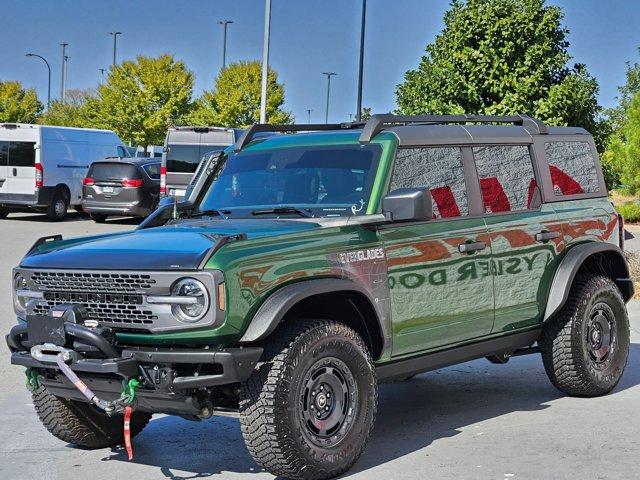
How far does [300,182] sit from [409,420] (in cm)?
181

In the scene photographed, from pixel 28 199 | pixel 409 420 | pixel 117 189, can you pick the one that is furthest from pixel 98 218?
pixel 409 420

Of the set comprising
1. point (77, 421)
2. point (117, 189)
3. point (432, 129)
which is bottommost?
point (77, 421)

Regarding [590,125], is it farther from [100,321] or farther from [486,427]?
[100,321]

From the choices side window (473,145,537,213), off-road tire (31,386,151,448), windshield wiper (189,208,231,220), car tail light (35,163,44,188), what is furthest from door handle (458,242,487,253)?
car tail light (35,163,44,188)

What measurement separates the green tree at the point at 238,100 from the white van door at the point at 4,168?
36.6m

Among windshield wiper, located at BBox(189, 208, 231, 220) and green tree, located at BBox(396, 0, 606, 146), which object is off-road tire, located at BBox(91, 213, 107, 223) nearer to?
green tree, located at BBox(396, 0, 606, 146)

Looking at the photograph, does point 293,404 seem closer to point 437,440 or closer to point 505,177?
point 437,440

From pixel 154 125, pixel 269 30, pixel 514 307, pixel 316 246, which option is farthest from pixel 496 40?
pixel 154 125

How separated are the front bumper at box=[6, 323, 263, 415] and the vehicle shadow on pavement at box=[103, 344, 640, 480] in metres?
0.74

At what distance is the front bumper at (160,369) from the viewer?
549 cm

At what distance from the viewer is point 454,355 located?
6.99m

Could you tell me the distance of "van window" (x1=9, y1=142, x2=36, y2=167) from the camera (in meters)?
27.7

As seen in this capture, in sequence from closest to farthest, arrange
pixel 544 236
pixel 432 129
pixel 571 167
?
pixel 432 129, pixel 544 236, pixel 571 167

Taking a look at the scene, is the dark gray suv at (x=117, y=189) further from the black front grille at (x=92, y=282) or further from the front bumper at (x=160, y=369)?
the front bumper at (x=160, y=369)
